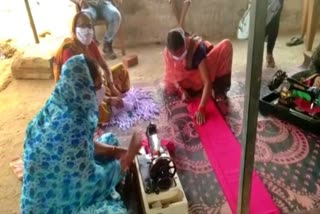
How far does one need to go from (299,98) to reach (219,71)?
630 millimetres

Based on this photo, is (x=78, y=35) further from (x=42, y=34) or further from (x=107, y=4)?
(x=42, y=34)

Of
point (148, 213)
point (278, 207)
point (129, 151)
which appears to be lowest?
point (278, 207)

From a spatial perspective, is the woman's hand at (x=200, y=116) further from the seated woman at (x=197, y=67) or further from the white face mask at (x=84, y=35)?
the white face mask at (x=84, y=35)

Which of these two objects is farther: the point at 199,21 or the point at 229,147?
the point at 199,21

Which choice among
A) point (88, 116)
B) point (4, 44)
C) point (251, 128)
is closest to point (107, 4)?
point (4, 44)

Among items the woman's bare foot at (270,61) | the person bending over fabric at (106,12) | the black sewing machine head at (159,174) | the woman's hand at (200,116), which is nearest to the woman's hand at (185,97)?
the woman's hand at (200,116)

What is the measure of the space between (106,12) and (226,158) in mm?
1953

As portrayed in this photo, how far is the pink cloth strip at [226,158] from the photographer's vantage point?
1938mm

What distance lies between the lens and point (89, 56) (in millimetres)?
2650

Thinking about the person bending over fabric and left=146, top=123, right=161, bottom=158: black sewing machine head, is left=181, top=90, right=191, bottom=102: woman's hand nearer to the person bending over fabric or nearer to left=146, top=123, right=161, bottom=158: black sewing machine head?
left=146, top=123, right=161, bottom=158: black sewing machine head

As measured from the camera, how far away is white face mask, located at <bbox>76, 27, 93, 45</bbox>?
2551 millimetres

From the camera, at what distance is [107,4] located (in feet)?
11.7

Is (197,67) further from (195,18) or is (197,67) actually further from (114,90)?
(195,18)

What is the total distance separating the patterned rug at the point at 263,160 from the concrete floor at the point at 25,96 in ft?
Result: 2.26
